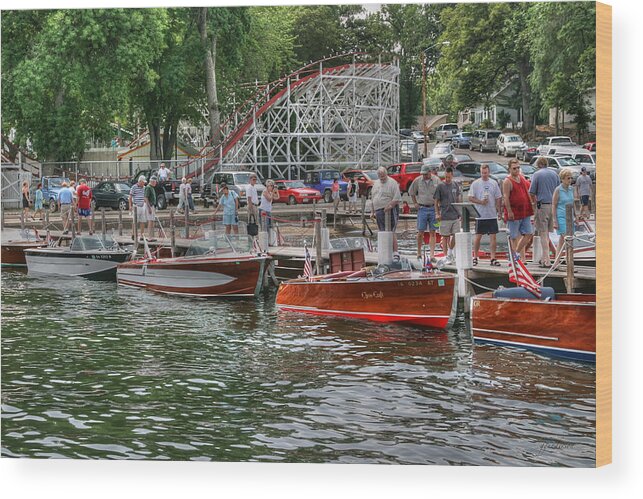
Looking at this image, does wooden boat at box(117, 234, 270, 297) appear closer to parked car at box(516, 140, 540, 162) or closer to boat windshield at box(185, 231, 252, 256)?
boat windshield at box(185, 231, 252, 256)

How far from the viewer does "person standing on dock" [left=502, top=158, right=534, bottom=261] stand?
1459 centimetres

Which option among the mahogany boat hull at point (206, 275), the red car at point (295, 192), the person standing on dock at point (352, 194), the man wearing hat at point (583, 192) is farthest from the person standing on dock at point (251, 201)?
the red car at point (295, 192)

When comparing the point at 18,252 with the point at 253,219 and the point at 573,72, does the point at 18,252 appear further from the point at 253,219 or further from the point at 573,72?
the point at 573,72

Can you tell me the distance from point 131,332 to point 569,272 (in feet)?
19.9

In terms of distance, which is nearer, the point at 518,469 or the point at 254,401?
the point at 518,469

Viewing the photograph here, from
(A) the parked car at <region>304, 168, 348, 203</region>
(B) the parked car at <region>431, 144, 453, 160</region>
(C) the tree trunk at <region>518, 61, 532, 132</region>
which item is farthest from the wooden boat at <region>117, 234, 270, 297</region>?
(A) the parked car at <region>304, 168, 348, 203</region>

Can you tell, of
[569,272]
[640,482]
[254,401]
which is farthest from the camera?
[569,272]

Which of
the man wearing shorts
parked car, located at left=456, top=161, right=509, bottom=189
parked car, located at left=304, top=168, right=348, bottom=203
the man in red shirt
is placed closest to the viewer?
the man wearing shorts

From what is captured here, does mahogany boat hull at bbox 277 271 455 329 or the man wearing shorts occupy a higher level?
the man wearing shorts

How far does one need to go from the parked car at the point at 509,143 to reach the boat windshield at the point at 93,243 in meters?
8.15

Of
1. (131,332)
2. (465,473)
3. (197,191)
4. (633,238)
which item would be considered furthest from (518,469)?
(197,191)

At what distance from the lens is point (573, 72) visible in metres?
10.6

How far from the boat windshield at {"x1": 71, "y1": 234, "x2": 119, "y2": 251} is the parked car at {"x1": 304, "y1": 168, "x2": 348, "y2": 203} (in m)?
13.8

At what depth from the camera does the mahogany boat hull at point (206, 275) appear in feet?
61.7
